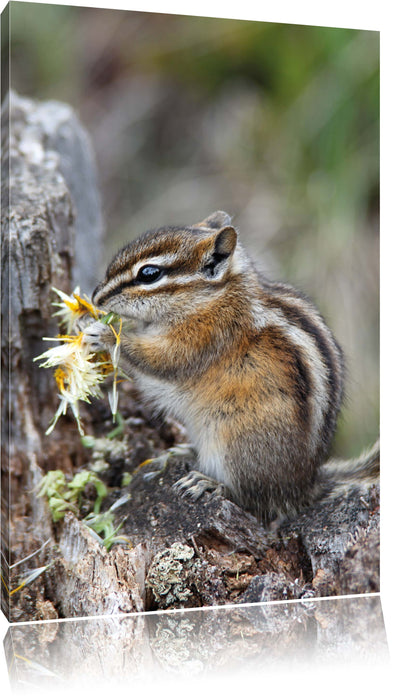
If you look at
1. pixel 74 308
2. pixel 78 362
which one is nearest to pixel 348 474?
pixel 78 362

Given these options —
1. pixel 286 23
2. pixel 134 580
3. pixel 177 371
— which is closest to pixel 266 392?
pixel 177 371

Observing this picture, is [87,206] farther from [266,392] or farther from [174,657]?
[174,657]

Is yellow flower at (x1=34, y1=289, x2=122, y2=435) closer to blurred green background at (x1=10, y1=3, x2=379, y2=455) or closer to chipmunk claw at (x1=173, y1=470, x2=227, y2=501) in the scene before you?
chipmunk claw at (x1=173, y1=470, x2=227, y2=501)

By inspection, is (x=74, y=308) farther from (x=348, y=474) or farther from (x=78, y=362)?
(x=348, y=474)

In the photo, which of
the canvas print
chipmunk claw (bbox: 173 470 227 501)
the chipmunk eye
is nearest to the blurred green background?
the canvas print

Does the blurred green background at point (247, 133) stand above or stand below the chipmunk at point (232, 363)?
above

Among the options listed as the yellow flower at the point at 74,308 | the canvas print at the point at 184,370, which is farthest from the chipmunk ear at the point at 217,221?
the yellow flower at the point at 74,308

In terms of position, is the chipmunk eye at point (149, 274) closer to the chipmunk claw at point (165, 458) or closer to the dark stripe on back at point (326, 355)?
the dark stripe on back at point (326, 355)
